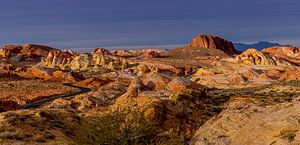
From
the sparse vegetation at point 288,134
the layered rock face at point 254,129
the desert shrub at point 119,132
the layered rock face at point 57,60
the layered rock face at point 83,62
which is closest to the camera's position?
the sparse vegetation at point 288,134

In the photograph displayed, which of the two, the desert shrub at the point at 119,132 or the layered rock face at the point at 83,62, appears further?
the layered rock face at the point at 83,62

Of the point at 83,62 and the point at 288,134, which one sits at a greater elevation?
the point at 288,134

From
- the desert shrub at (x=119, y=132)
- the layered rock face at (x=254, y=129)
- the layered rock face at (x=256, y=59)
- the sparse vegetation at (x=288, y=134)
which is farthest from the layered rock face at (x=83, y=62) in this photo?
the sparse vegetation at (x=288, y=134)

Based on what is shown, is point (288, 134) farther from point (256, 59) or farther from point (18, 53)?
point (18, 53)

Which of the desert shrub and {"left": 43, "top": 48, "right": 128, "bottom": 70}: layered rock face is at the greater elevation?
the desert shrub

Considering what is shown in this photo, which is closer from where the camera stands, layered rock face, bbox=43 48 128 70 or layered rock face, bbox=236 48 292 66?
layered rock face, bbox=236 48 292 66

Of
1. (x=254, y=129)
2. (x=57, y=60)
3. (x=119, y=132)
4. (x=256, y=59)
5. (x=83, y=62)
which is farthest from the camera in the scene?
(x=57, y=60)

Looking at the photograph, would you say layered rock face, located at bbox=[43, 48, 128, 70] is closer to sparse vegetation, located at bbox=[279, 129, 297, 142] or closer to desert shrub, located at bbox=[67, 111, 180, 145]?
desert shrub, located at bbox=[67, 111, 180, 145]

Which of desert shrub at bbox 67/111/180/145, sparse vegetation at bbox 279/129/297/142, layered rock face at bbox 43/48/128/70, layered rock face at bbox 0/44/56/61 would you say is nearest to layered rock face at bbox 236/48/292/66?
layered rock face at bbox 43/48/128/70

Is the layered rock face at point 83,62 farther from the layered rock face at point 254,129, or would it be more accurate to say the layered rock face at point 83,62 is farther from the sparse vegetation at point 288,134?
the sparse vegetation at point 288,134

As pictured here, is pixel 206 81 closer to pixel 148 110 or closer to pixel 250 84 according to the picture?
pixel 250 84

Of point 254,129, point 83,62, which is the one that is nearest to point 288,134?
point 254,129

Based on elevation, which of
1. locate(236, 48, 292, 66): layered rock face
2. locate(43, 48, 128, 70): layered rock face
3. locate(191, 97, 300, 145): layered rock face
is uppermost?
locate(191, 97, 300, 145): layered rock face

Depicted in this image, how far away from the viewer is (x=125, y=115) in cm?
2034
